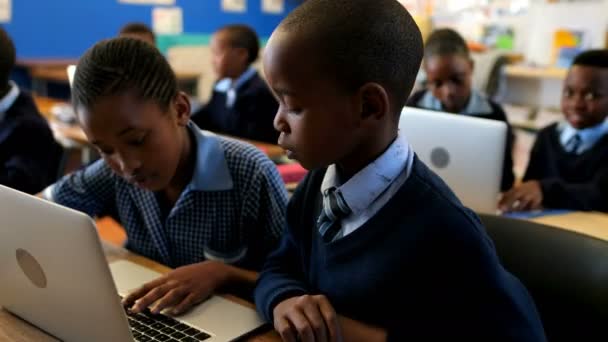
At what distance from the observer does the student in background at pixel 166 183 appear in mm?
1038

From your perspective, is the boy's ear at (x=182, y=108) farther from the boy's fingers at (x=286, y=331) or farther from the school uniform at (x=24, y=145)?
the school uniform at (x=24, y=145)

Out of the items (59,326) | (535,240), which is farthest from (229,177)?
(535,240)

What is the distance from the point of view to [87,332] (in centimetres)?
83

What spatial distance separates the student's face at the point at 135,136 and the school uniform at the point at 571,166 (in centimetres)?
113

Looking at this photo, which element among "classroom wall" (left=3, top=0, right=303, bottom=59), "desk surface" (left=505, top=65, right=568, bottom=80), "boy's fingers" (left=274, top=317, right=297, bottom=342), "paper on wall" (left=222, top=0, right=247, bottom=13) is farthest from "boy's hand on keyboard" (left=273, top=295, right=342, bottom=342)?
"paper on wall" (left=222, top=0, right=247, bottom=13)

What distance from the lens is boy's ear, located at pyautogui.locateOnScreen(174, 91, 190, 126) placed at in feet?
3.84

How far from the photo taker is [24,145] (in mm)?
1784

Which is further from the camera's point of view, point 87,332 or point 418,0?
point 418,0

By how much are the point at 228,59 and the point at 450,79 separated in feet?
4.57

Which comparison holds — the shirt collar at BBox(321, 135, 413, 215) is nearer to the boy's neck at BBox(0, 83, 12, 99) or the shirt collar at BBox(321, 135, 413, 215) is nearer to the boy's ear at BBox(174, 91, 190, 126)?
the boy's ear at BBox(174, 91, 190, 126)

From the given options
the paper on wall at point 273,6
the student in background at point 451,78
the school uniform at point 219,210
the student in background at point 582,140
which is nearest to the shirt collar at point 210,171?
the school uniform at point 219,210

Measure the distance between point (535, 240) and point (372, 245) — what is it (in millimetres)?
379

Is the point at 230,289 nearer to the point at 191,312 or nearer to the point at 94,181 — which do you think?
the point at 191,312

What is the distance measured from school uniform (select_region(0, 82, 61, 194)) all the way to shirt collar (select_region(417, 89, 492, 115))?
131 cm
